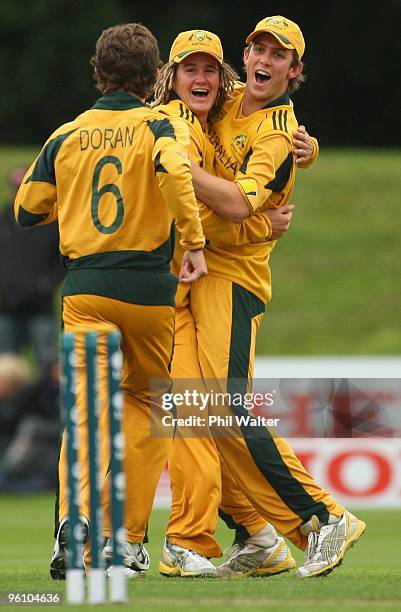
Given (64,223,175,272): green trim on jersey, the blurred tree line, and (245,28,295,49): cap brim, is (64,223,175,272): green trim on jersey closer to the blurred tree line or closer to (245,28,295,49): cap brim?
(245,28,295,49): cap brim

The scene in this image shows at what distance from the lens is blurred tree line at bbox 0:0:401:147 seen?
27.4 meters

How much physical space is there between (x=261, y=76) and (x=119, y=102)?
80cm

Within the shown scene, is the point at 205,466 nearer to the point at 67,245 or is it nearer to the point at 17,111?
the point at 67,245

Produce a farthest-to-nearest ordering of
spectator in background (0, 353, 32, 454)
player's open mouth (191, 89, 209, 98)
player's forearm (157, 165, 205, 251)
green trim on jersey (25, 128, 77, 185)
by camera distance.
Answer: spectator in background (0, 353, 32, 454) → player's open mouth (191, 89, 209, 98) → green trim on jersey (25, 128, 77, 185) → player's forearm (157, 165, 205, 251)

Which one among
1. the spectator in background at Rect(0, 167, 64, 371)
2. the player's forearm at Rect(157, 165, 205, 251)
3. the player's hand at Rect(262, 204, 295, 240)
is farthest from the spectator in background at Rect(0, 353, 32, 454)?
the player's forearm at Rect(157, 165, 205, 251)

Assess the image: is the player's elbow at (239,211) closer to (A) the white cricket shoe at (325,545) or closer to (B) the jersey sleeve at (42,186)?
(B) the jersey sleeve at (42,186)

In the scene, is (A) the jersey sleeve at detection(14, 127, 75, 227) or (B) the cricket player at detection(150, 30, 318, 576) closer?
(A) the jersey sleeve at detection(14, 127, 75, 227)

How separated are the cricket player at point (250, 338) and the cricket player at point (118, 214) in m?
0.40

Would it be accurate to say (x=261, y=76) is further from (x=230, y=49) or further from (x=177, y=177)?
(x=230, y=49)

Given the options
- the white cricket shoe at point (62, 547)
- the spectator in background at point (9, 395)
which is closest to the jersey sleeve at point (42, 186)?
the white cricket shoe at point (62, 547)

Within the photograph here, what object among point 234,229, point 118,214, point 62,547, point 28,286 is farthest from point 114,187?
point 28,286

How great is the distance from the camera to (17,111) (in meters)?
30.3

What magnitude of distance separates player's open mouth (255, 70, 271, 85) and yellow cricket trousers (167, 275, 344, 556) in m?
0.89

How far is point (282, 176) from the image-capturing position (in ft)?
23.5
